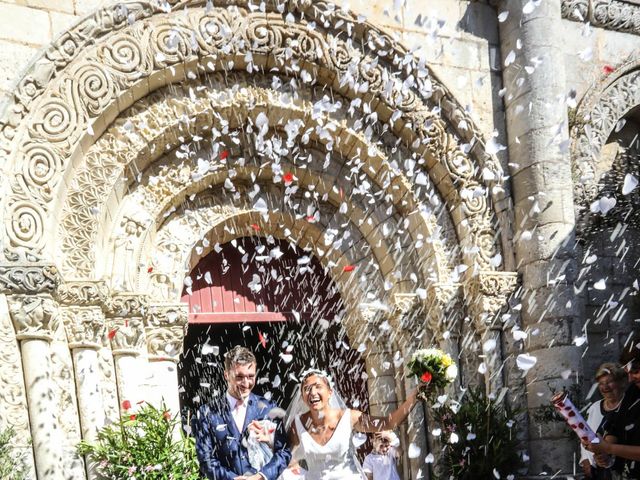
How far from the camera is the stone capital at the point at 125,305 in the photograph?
6.34 metres

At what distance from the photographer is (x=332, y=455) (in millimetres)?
5434

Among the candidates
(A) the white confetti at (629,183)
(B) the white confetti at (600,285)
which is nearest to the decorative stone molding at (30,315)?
(B) the white confetti at (600,285)

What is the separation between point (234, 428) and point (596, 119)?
15.8 feet

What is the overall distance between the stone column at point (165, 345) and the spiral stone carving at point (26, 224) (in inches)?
46.1

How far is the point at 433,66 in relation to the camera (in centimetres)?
756

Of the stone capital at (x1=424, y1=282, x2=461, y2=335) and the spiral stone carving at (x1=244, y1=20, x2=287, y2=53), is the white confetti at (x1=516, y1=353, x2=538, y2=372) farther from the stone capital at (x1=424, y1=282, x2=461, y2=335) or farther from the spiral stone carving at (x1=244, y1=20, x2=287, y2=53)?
the spiral stone carving at (x1=244, y1=20, x2=287, y2=53)

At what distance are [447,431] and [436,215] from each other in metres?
1.96

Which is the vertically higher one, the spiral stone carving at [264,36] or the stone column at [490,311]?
the spiral stone carving at [264,36]

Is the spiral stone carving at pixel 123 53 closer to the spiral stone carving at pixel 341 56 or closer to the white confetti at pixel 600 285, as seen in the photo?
the spiral stone carving at pixel 341 56

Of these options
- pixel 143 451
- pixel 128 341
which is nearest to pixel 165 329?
pixel 128 341

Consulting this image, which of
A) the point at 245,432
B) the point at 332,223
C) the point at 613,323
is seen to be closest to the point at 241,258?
the point at 332,223

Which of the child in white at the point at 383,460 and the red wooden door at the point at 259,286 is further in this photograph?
the red wooden door at the point at 259,286

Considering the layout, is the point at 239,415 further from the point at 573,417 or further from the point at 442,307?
the point at 442,307

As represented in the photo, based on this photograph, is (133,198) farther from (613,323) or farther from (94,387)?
(613,323)
